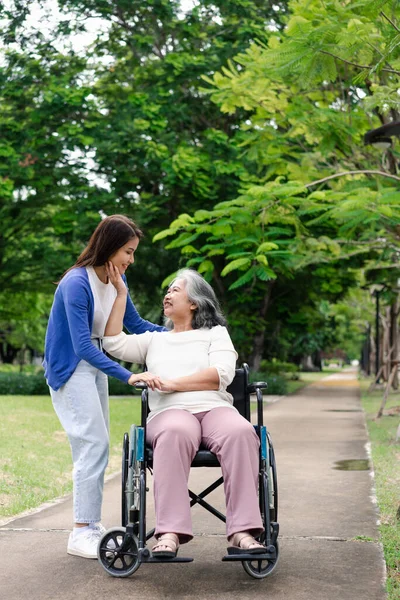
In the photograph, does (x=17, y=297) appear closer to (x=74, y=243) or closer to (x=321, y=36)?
(x=74, y=243)

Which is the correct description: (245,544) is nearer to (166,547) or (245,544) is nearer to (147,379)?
(166,547)

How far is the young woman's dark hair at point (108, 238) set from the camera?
477cm

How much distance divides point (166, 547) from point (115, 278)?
1563 millimetres

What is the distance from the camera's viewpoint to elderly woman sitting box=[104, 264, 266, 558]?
4.11 m

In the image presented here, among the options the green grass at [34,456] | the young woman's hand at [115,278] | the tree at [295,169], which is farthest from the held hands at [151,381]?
the tree at [295,169]

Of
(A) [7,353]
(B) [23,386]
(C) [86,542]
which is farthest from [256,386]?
(A) [7,353]

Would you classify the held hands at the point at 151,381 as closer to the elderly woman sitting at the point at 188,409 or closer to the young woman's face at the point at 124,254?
the elderly woman sitting at the point at 188,409

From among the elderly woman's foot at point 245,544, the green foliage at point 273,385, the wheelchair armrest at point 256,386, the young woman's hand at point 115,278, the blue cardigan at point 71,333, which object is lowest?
the green foliage at point 273,385

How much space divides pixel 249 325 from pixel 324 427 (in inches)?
392

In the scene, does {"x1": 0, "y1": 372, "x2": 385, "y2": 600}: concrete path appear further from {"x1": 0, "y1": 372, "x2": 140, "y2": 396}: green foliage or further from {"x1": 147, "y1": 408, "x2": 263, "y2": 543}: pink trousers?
{"x1": 0, "y1": 372, "x2": 140, "y2": 396}: green foliage

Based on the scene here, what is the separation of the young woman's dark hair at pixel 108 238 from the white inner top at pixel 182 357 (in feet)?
1.47

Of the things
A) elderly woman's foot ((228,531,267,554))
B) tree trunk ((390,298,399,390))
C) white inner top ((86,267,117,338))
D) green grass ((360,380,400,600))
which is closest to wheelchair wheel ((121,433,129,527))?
elderly woman's foot ((228,531,267,554))

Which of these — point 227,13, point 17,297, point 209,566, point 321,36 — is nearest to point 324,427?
point 321,36

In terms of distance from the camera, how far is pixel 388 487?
7168mm
